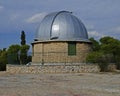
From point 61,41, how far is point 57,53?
4.91ft

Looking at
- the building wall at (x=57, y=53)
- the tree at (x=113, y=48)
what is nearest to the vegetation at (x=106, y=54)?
the tree at (x=113, y=48)

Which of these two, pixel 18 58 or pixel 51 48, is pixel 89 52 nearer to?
pixel 51 48

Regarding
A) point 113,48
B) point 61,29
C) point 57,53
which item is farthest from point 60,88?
point 113,48

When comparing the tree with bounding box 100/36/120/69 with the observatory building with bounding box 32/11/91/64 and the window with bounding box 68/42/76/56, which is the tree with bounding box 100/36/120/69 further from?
the window with bounding box 68/42/76/56

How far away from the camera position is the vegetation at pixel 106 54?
3459cm

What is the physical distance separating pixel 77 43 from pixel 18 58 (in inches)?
295

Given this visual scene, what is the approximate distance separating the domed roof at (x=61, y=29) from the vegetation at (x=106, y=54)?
300cm

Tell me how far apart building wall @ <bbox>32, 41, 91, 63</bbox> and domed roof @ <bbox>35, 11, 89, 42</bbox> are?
712 mm

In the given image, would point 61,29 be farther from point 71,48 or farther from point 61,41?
point 71,48

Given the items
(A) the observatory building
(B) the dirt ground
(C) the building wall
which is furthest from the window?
(B) the dirt ground

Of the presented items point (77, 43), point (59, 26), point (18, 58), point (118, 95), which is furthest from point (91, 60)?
point (118, 95)

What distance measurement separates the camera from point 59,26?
3681 centimetres

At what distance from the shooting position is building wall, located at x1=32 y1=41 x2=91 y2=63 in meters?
36.2

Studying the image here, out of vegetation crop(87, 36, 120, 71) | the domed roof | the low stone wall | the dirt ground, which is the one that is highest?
the domed roof
